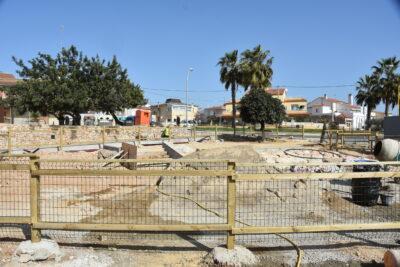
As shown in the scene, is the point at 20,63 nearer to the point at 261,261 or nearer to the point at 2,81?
the point at 2,81

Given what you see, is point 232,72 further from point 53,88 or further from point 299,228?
point 299,228

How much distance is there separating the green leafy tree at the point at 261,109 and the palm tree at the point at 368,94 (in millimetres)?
28550

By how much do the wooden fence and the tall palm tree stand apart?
31328 mm

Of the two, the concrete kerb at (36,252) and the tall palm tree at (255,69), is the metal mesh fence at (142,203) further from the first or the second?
the tall palm tree at (255,69)

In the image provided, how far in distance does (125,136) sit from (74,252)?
94.3 ft

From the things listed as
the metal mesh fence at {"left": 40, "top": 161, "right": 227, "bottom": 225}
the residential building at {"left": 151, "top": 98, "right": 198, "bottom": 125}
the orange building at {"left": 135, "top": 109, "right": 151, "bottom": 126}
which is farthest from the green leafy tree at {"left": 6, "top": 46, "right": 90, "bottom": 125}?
the residential building at {"left": 151, "top": 98, "right": 198, "bottom": 125}

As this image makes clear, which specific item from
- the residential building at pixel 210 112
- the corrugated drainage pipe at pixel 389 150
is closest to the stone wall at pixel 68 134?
the corrugated drainage pipe at pixel 389 150

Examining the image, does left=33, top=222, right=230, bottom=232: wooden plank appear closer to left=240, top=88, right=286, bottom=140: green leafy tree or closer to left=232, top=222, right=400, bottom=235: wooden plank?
left=232, top=222, right=400, bottom=235: wooden plank

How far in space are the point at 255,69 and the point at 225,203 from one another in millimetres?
34813

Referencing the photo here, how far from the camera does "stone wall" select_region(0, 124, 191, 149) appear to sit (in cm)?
2441

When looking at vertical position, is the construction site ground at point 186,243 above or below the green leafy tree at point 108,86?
below

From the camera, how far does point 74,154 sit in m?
23.9

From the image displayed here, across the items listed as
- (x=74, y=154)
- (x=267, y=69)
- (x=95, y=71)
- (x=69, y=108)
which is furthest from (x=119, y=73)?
(x=74, y=154)

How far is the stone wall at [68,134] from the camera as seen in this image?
24406 mm
